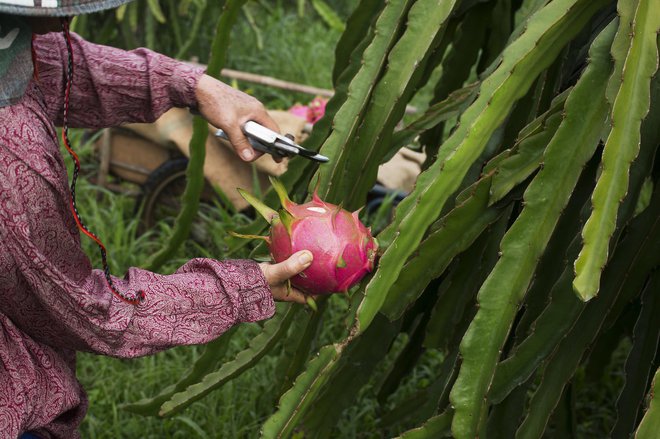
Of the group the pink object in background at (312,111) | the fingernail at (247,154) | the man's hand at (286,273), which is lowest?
the pink object in background at (312,111)

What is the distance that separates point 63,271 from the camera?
3.97 feet

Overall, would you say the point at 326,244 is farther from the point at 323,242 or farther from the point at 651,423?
the point at 651,423

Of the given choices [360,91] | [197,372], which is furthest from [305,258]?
[197,372]

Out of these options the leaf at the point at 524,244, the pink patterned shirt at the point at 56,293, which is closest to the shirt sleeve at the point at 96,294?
the pink patterned shirt at the point at 56,293

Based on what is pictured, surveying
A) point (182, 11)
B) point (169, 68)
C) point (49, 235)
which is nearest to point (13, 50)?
point (49, 235)

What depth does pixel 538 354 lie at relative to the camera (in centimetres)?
137

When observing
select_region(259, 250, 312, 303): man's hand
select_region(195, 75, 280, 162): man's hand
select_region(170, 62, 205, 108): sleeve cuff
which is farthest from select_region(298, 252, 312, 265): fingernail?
select_region(170, 62, 205, 108): sleeve cuff

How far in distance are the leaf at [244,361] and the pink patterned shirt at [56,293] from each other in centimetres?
26

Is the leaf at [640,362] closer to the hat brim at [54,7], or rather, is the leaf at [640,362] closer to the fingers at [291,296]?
the fingers at [291,296]

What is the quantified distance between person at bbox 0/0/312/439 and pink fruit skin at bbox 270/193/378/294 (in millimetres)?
20

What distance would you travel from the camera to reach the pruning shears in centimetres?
133

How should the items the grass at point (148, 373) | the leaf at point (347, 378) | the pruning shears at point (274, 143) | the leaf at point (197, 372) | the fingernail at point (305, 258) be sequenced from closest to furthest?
the fingernail at point (305, 258)
the pruning shears at point (274, 143)
the leaf at point (347, 378)
the leaf at point (197, 372)
the grass at point (148, 373)

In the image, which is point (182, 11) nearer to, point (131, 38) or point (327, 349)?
point (131, 38)

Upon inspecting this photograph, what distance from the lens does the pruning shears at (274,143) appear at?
52.4 inches
